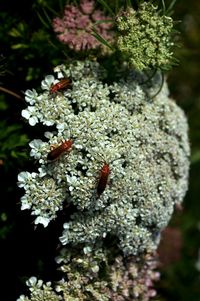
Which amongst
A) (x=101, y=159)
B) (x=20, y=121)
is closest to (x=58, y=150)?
(x=101, y=159)

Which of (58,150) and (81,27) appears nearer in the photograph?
(58,150)

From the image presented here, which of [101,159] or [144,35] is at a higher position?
[144,35]

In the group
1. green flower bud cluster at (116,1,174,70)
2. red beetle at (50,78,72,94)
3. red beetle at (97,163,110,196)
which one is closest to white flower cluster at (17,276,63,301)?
red beetle at (97,163,110,196)

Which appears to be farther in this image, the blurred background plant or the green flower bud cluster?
the blurred background plant

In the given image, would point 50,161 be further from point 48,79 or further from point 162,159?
point 162,159

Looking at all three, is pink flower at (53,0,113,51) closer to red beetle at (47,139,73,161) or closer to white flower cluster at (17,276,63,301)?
red beetle at (47,139,73,161)

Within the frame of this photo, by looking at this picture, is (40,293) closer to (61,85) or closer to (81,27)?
(61,85)
